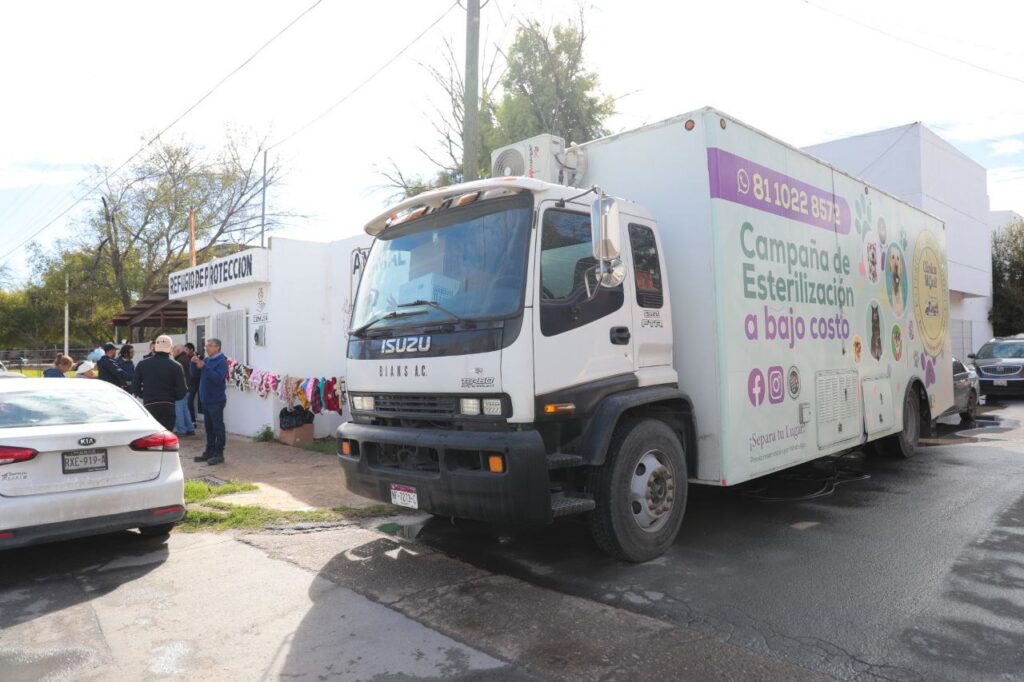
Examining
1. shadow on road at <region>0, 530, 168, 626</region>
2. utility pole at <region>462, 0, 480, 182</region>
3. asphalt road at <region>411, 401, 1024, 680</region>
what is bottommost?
asphalt road at <region>411, 401, 1024, 680</region>

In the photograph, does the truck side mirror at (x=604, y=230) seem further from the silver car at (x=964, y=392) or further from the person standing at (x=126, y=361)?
the person standing at (x=126, y=361)

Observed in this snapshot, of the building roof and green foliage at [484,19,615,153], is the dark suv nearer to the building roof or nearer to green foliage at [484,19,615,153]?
green foliage at [484,19,615,153]

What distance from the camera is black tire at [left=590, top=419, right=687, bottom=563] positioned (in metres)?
4.68

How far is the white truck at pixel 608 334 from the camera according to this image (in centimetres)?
445

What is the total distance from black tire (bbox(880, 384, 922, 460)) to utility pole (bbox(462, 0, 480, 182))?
6.47 m

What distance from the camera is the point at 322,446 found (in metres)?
10.9

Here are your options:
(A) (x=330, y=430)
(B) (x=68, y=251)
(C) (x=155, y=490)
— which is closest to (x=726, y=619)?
(C) (x=155, y=490)

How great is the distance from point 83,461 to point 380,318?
8.00ft

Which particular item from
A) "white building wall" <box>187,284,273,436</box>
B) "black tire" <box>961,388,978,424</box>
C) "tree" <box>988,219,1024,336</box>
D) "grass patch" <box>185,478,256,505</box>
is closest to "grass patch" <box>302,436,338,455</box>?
"white building wall" <box>187,284,273,436</box>

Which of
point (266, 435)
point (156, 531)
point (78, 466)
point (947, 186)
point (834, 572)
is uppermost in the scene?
point (947, 186)

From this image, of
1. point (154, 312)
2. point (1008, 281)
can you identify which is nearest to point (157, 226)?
point (154, 312)

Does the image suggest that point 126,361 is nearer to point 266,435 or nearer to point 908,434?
point 266,435

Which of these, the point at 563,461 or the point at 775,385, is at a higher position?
the point at 775,385

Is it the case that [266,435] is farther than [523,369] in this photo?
Yes
